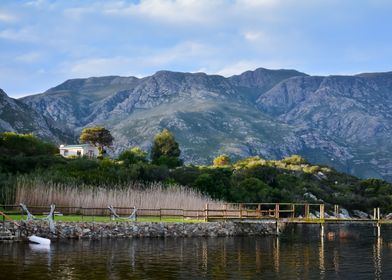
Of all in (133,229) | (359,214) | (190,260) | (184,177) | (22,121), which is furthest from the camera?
(22,121)

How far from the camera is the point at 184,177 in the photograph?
230 ft

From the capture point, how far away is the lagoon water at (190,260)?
21547 millimetres

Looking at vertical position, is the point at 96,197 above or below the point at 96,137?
below

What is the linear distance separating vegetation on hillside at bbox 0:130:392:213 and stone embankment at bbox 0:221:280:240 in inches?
244

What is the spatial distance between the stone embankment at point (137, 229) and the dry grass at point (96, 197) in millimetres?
4517

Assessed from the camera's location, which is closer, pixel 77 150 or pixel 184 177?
pixel 184 177

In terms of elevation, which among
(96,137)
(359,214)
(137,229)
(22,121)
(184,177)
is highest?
(22,121)

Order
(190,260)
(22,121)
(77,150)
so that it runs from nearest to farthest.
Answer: (190,260) → (77,150) → (22,121)

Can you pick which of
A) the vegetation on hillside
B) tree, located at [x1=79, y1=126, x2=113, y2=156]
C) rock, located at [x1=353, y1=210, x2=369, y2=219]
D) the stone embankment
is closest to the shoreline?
the stone embankment

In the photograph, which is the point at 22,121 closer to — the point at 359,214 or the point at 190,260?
the point at 359,214

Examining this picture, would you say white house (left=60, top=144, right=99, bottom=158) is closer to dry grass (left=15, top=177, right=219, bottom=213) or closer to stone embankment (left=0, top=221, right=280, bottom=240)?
dry grass (left=15, top=177, right=219, bottom=213)

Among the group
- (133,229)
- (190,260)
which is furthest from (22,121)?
(190,260)

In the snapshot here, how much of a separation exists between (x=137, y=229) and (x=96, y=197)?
5.06m

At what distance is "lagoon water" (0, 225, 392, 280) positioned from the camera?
848 inches
